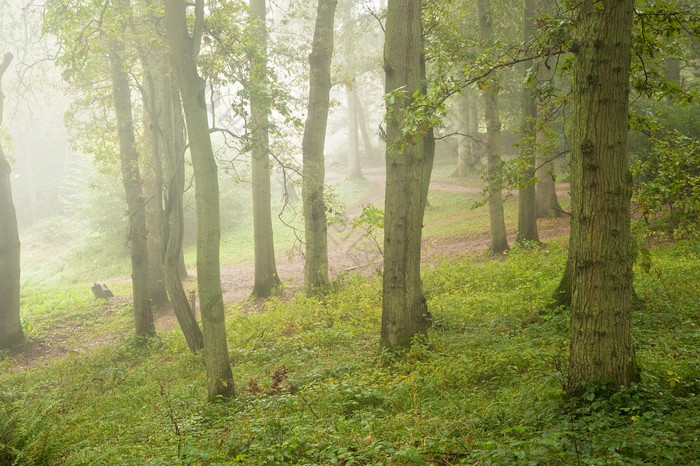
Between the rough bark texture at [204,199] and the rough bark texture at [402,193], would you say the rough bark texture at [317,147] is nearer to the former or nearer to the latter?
the rough bark texture at [402,193]

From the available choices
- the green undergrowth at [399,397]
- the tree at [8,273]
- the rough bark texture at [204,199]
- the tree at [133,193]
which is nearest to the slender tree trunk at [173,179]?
the rough bark texture at [204,199]

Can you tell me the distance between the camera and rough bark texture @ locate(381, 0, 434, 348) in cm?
680

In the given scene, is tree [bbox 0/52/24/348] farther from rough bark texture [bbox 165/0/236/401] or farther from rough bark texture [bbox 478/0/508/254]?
rough bark texture [bbox 478/0/508/254]

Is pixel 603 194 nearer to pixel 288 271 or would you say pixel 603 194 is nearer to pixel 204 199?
pixel 204 199

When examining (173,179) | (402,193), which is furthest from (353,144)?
(402,193)

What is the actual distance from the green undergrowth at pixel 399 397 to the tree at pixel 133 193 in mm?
1266

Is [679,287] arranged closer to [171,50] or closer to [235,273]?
[171,50]

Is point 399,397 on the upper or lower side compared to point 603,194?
lower

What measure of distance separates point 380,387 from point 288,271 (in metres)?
12.6

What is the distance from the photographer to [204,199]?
6457mm

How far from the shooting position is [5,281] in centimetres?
1214

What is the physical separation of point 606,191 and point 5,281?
45.0 ft

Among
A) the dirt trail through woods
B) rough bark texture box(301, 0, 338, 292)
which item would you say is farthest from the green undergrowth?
rough bark texture box(301, 0, 338, 292)

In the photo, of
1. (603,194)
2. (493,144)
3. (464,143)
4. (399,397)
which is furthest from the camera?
(464,143)
